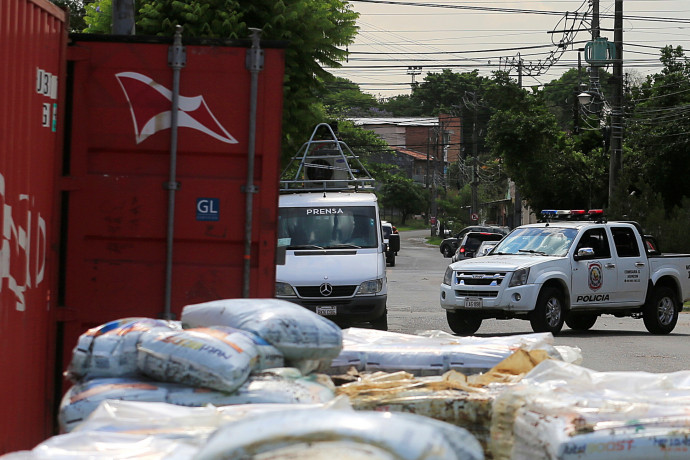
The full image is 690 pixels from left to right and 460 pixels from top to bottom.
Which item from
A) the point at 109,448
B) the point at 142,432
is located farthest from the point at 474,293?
the point at 109,448

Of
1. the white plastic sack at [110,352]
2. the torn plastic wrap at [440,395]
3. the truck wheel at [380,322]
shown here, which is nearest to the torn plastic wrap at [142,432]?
the white plastic sack at [110,352]

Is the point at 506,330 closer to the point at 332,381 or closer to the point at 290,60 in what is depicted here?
the point at 290,60

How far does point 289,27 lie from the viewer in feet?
59.3

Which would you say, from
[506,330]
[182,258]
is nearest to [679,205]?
[506,330]

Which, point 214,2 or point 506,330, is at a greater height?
point 214,2

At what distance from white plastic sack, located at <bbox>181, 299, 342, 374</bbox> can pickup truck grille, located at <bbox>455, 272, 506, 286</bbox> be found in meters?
11.7

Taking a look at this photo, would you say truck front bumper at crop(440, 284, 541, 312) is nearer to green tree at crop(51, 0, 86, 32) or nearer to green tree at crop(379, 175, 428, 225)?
green tree at crop(51, 0, 86, 32)

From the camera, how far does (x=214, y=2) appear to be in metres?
17.5

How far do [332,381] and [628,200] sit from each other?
2928 centimetres

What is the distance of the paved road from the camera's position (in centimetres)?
1304

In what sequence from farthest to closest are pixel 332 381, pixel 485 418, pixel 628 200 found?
pixel 628 200
pixel 332 381
pixel 485 418

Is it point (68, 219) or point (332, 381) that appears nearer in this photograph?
point (332, 381)

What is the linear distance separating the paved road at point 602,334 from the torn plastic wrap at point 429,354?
7001 millimetres

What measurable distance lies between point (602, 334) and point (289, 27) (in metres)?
7.55
